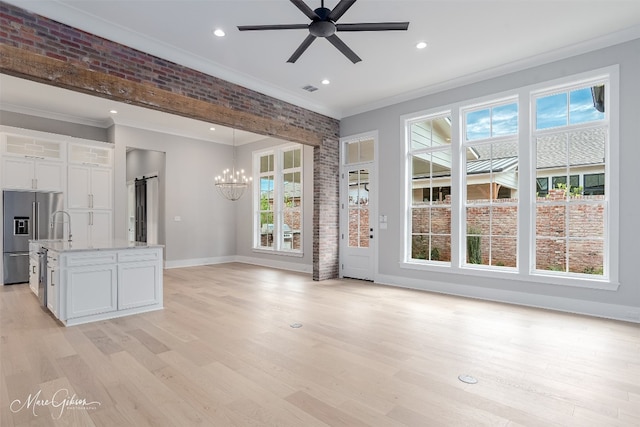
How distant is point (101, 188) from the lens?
24.1 feet

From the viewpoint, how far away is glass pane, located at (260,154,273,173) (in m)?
9.12

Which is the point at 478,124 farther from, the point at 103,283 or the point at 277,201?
the point at 103,283

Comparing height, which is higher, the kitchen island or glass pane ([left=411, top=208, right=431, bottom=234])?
glass pane ([left=411, top=208, right=431, bottom=234])

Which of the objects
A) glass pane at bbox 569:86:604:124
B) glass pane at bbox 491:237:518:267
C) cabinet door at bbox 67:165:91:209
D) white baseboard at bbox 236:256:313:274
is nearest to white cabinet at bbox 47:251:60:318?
cabinet door at bbox 67:165:91:209

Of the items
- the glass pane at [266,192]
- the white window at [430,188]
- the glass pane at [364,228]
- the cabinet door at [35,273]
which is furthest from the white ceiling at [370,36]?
the glass pane at [266,192]

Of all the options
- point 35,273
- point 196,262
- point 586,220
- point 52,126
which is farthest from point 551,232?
point 52,126

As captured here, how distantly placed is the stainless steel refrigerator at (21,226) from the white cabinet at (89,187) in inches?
16.1

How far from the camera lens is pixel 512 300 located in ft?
16.0

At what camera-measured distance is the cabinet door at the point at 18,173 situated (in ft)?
20.5

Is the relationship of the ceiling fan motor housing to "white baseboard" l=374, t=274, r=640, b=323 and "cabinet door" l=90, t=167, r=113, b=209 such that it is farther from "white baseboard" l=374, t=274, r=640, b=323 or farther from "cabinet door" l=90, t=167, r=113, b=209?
"cabinet door" l=90, t=167, r=113, b=209

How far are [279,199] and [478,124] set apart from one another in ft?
16.6

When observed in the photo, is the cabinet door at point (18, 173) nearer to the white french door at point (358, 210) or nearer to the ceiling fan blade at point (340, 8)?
the white french door at point (358, 210)

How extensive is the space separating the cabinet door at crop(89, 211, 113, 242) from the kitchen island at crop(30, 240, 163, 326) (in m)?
2.74

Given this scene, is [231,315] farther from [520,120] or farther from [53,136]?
[53,136]
